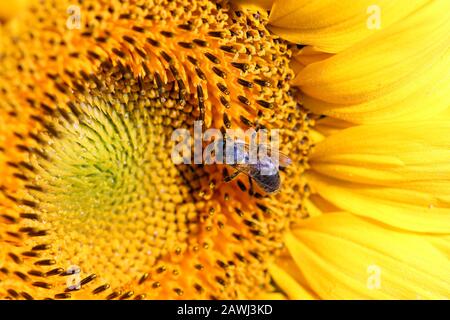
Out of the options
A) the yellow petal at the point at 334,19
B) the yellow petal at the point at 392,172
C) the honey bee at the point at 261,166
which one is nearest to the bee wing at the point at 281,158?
the honey bee at the point at 261,166

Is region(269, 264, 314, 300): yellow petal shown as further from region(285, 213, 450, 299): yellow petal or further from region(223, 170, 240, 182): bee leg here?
region(223, 170, 240, 182): bee leg

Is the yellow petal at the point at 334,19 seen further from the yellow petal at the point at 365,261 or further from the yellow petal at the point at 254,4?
the yellow petal at the point at 365,261

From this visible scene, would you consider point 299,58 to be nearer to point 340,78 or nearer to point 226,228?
point 340,78

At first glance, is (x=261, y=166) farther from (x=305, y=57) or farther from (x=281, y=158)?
(x=305, y=57)

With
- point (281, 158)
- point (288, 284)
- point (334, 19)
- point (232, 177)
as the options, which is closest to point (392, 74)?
point (334, 19)

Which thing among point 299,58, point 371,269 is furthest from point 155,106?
point 371,269
